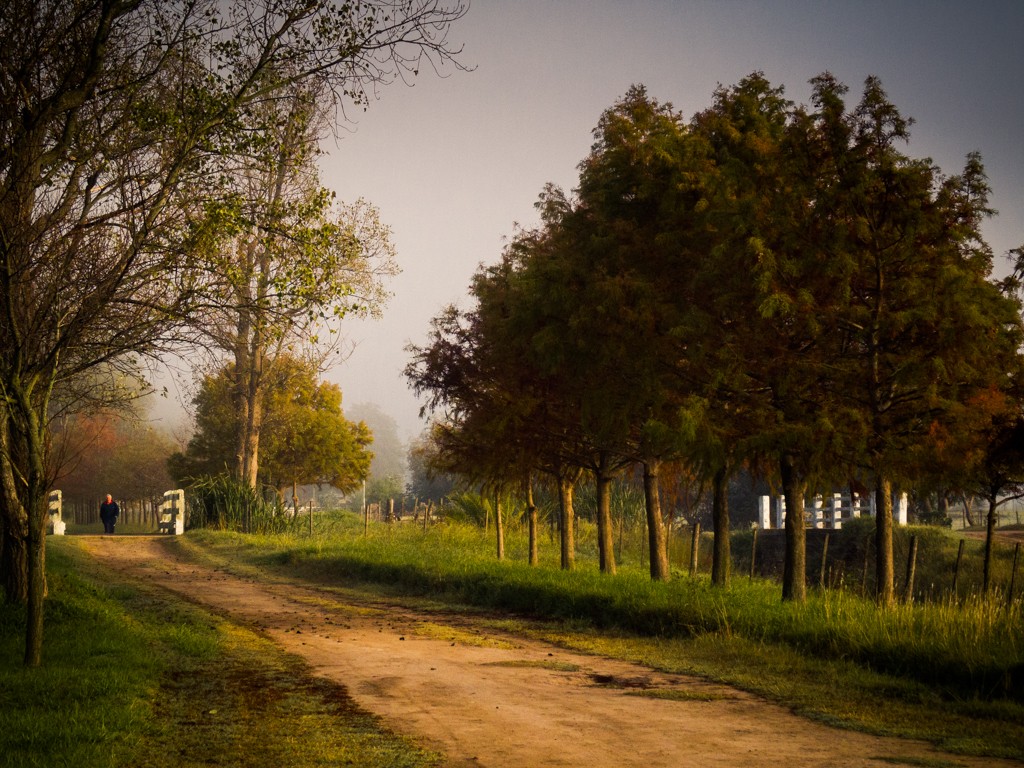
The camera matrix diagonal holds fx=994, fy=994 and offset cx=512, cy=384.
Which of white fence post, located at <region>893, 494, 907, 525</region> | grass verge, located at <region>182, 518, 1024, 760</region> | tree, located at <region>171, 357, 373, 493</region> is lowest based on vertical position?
grass verge, located at <region>182, 518, 1024, 760</region>

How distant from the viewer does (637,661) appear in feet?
36.9

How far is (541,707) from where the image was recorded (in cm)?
857

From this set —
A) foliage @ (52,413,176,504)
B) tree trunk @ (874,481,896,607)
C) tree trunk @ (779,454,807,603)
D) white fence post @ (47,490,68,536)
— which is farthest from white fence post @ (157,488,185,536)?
tree trunk @ (874,481,896,607)

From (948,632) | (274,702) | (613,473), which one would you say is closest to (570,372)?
(613,473)

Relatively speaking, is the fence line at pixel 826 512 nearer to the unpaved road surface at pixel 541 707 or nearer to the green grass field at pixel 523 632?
the green grass field at pixel 523 632

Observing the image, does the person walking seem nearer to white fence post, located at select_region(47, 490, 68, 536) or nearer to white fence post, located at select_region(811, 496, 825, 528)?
white fence post, located at select_region(47, 490, 68, 536)

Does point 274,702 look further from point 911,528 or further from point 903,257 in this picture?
point 911,528

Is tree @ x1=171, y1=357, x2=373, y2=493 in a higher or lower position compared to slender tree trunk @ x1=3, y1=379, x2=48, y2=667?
higher

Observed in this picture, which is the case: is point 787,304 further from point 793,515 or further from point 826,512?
point 826,512

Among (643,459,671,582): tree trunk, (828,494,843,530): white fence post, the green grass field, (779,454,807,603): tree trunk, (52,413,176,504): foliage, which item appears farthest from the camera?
(52,413,176,504): foliage

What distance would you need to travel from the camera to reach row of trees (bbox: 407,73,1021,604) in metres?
13.4

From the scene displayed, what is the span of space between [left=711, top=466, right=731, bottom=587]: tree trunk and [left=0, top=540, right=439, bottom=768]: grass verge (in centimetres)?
801

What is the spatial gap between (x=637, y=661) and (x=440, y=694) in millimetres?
2957

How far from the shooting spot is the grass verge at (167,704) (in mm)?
6910
